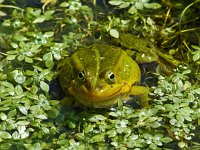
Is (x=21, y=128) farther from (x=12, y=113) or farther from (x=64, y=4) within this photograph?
(x=64, y=4)

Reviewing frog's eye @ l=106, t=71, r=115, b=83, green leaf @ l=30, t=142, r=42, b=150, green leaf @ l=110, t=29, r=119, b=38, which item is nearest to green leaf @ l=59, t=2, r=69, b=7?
green leaf @ l=110, t=29, r=119, b=38

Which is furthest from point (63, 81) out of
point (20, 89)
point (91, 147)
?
point (91, 147)

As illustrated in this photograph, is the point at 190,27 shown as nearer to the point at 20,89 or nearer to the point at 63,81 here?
the point at 63,81

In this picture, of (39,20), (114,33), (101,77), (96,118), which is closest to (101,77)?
(101,77)

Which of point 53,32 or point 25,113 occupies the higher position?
point 53,32

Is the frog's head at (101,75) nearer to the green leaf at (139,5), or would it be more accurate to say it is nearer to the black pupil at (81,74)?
the black pupil at (81,74)

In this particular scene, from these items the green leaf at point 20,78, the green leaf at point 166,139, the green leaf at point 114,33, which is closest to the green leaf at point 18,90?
the green leaf at point 20,78

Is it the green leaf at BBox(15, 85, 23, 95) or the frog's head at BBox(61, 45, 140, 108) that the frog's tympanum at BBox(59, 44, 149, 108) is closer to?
the frog's head at BBox(61, 45, 140, 108)
